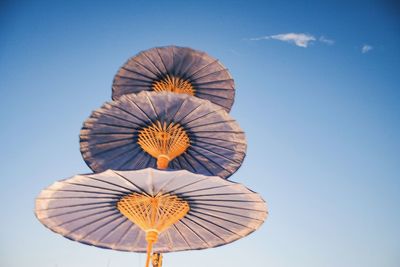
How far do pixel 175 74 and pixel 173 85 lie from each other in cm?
49

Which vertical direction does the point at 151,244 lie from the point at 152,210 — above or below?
below

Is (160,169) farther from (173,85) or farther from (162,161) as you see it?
(173,85)

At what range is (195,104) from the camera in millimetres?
14078

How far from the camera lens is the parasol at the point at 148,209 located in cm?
1198

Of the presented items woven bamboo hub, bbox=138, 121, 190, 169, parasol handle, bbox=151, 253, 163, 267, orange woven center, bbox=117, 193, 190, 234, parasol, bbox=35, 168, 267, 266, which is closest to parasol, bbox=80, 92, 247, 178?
woven bamboo hub, bbox=138, 121, 190, 169

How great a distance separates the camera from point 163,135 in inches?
596

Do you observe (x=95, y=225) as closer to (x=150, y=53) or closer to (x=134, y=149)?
(x=134, y=149)

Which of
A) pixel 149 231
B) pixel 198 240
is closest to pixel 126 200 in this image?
pixel 149 231

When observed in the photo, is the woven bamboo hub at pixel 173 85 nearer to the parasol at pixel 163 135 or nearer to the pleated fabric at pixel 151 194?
the parasol at pixel 163 135

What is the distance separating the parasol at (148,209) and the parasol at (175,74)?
5598mm

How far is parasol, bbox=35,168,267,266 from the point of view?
472 inches

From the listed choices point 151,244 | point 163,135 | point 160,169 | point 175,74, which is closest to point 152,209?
point 151,244

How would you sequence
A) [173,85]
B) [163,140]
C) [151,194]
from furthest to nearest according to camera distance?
[173,85] < [163,140] < [151,194]

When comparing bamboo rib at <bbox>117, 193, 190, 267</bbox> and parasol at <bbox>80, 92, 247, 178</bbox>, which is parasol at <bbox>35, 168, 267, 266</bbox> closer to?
bamboo rib at <bbox>117, 193, 190, 267</bbox>
